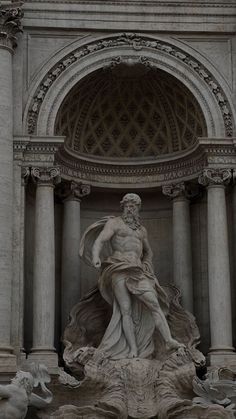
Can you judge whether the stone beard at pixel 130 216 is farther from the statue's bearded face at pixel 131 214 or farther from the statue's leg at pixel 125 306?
the statue's leg at pixel 125 306

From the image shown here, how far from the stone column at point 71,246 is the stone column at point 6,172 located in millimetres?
2092

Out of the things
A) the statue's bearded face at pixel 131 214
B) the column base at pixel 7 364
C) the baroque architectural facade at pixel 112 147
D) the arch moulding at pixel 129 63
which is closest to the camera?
the column base at pixel 7 364

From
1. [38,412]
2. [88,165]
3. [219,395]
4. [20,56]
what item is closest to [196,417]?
[219,395]

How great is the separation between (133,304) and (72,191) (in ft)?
11.2

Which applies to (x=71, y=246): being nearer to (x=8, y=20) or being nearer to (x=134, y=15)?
(x=8, y=20)

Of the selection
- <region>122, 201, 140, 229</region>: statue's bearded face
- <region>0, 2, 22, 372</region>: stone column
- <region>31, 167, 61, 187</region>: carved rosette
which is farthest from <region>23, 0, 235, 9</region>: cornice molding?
<region>122, 201, 140, 229</region>: statue's bearded face

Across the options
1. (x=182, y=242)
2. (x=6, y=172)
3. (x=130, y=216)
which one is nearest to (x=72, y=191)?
(x=130, y=216)

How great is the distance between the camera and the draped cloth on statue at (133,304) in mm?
19906

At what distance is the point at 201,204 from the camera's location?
22641 mm

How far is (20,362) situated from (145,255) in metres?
3.60

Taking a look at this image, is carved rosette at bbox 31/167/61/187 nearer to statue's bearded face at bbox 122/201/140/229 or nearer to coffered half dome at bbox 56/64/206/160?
coffered half dome at bbox 56/64/206/160

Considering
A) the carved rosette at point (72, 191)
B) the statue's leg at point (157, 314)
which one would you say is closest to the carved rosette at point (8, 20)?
the carved rosette at point (72, 191)

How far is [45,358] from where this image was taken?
20.0 meters

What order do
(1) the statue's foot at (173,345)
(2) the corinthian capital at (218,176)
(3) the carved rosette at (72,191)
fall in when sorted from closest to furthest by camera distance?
(1) the statue's foot at (173,345) < (2) the corinthian capital at (218,176) < (3) the carved rosette at (72,191)
